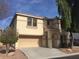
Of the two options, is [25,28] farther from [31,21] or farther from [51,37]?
[51,37]

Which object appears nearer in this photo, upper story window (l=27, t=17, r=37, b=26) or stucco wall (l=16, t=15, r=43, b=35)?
stucco wall (l=16, t=15, r=43, b=35)

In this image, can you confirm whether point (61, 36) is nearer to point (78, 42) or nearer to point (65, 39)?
point (65, 39)

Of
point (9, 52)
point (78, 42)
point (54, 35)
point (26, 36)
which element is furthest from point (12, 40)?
point (78, 42)

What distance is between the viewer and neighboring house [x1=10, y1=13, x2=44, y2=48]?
4138 cm

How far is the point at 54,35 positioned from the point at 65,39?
243 cm

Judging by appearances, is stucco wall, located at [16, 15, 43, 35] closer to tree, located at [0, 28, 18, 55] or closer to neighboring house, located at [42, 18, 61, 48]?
neighboring house, located at [42, 18, 61, 48]

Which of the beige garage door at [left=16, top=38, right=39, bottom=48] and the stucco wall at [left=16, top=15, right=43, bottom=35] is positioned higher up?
the stucco wall at [left=16, top=15, right=43, bottom=35]

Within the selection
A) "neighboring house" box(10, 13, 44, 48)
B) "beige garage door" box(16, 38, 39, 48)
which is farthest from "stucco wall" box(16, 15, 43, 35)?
"beige garage door" box(16, 38, 39, 48)

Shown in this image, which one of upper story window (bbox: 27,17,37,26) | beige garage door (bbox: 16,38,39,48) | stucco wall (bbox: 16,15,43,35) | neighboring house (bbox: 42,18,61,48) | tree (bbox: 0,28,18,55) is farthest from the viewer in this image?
neighboring house (bbox: 42,18,61,48)

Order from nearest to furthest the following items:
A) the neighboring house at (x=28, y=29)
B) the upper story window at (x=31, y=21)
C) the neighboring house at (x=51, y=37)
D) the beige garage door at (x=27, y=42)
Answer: the neighboring house at (x=28, y=29)
the beige garage door at (x=27, y=42)
the upper story window at (x=31, y=21)
the neighboring house at (x=51, y=37)

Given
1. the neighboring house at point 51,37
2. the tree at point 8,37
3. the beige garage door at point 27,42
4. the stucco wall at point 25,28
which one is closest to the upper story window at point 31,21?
the stucco wall at point 25,28

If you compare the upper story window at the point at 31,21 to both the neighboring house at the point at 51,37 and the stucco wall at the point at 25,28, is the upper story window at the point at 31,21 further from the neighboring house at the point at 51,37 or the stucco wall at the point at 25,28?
the neighboring house at the point at 51,37

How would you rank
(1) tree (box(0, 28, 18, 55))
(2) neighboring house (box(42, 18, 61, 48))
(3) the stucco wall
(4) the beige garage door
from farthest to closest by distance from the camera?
(2) neighboring house (box(42, 18, 61, 48)), (4) the beige garage door, (3) the stucco wall, (1) tree (box(0, 28, 18, 55))

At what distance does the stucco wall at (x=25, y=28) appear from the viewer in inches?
1624
